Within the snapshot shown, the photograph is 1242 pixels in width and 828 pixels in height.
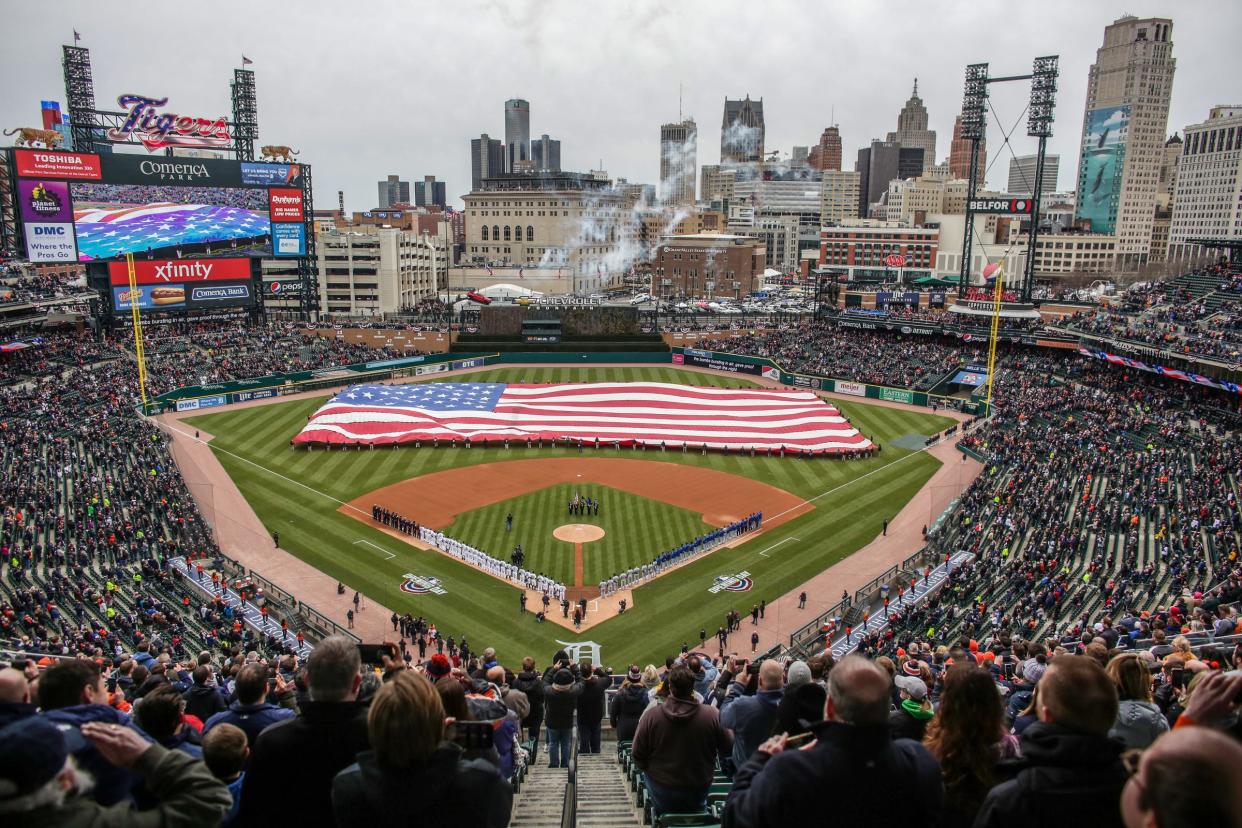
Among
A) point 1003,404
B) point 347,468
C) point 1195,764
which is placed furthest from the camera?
point 1003,404

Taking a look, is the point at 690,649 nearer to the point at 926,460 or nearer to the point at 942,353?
the point at 926,460

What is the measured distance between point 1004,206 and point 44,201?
79.6 metres

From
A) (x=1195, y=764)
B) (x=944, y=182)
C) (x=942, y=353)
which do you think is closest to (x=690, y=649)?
(x=1195, y=764)

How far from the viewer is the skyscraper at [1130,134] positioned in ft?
537

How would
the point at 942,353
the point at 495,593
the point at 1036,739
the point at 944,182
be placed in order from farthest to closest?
the point at 944,182, the point at 942,353, the point at 495,593, the point at 1036,739

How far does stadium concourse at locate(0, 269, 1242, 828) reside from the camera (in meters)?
4.21

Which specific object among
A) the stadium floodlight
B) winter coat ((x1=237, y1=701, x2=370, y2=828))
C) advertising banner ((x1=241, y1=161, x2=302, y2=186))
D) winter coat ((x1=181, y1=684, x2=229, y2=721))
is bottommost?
winter coat ((x1=181, y1=684, x2=229, y2=721))

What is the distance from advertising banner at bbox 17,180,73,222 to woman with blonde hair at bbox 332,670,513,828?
70.0 metres

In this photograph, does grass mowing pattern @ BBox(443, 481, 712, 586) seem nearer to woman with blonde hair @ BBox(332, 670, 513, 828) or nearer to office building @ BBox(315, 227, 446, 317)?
woman with blonde hair @ BBox(332, 670, 513, 828)

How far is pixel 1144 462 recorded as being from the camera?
3719 cm

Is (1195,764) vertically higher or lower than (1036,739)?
higher

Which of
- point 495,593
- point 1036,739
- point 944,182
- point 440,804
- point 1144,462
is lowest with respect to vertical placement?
point 495,593

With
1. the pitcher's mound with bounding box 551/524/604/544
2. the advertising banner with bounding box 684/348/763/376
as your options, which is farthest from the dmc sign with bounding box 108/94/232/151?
the pitcher's mound with bounding box 551/524/604/544

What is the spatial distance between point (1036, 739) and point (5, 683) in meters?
5.30
